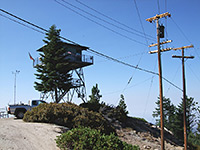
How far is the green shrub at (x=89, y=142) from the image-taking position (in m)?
10.2

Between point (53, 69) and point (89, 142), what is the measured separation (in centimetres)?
2241

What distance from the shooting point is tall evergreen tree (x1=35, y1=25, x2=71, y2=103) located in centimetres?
3142

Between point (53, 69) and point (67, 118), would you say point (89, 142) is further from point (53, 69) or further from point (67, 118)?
point (53, 69)

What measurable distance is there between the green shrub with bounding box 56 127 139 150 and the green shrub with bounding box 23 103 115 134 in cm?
480

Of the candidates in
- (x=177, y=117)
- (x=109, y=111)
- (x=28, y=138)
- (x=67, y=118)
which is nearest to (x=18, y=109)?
(x=67, y=118)

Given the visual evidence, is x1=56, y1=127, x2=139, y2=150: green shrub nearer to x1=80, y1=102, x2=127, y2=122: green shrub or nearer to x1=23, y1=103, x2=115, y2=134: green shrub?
x1=23, y1=103, x2=115, y2=134: green shrub

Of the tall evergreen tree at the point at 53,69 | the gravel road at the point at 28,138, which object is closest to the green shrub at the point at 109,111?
the tall evergreen tree at the point at 53,69

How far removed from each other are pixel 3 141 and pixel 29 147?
116 centimetres

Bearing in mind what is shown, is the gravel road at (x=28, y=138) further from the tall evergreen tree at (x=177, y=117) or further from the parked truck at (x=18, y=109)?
the tall evergreen tree at (x=177, y=117)

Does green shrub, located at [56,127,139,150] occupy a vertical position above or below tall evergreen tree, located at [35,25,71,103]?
below

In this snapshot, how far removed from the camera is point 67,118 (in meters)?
16.2

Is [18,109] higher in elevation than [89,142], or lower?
Answer: higher

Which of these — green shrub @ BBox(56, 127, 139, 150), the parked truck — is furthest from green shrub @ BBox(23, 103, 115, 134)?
the parked truck

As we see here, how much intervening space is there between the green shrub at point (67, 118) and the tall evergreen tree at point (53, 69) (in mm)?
14363
